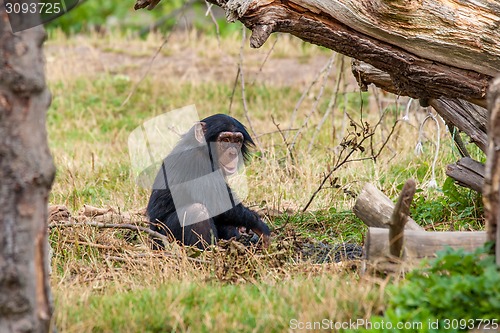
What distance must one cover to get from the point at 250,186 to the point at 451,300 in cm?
419

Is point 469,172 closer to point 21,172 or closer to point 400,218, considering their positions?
point 400,218

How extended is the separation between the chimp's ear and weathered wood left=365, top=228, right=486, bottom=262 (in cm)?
230

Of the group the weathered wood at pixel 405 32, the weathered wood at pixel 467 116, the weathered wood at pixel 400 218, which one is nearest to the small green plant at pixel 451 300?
the weathered wood at pixel 400 218

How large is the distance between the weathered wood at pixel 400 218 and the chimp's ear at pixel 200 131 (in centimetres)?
248

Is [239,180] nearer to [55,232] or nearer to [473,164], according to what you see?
[55,232]

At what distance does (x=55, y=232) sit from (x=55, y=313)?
2228 millimetres

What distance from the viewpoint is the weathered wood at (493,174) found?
3535 millimetres

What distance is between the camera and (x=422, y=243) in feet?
13.6

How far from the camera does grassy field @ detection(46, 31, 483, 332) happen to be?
377 cm

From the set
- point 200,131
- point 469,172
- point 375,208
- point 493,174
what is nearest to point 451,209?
point 469,172

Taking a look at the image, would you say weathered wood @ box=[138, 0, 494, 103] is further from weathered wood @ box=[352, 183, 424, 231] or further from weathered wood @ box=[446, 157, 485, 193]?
weathered wood @ box=[352, 183, 424, 231]

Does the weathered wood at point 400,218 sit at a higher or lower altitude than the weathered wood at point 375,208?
higher

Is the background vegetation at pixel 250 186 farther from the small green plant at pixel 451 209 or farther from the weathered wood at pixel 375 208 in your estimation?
the weathered wood at pixel 375 208

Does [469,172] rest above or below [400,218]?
below
